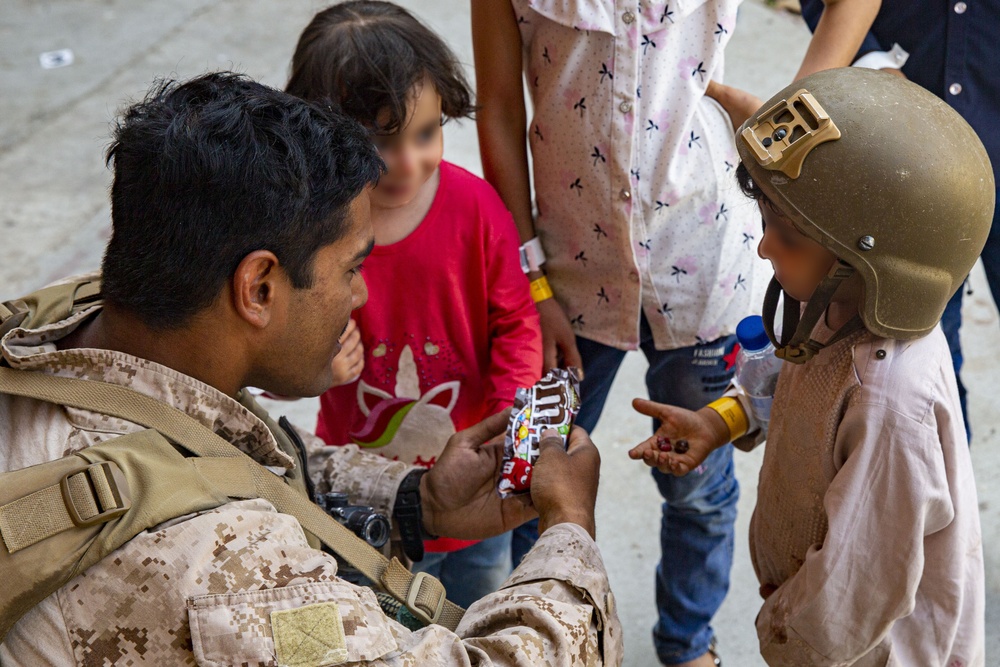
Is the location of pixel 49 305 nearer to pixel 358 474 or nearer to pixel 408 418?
pixel 358 474

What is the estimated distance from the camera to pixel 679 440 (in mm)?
2219

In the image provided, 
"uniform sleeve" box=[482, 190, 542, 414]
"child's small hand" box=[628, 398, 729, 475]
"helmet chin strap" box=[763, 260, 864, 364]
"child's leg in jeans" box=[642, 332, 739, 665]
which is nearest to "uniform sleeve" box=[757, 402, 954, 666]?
"helmet chin strap" box=[763, 260, 864, 364]

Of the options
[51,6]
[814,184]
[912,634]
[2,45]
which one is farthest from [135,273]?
[51,6]

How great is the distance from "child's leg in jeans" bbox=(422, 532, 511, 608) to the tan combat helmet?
1.33m

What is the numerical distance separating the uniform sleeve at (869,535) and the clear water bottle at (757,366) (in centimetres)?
37

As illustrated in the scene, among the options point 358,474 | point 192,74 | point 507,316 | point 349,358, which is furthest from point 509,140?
point 192,74

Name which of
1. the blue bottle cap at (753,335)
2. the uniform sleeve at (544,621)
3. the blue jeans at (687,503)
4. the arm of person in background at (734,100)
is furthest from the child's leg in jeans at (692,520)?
the uniform sleeve at (544,621)

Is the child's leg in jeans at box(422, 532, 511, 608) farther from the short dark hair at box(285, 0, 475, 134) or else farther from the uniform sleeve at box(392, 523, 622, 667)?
the short dark hair at box(285, 0, 475, 134)

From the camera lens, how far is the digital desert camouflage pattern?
1376 mm

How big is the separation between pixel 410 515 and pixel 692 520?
0.90 m

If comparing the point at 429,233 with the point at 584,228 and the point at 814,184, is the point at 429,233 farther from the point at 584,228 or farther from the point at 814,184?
the point at 814,184

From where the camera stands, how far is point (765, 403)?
7.27 ft

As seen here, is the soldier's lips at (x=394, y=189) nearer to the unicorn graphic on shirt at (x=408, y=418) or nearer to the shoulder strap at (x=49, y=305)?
the unicorn graphic on shirt at (x=408, y=418)

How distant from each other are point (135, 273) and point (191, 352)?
0.17 metres
